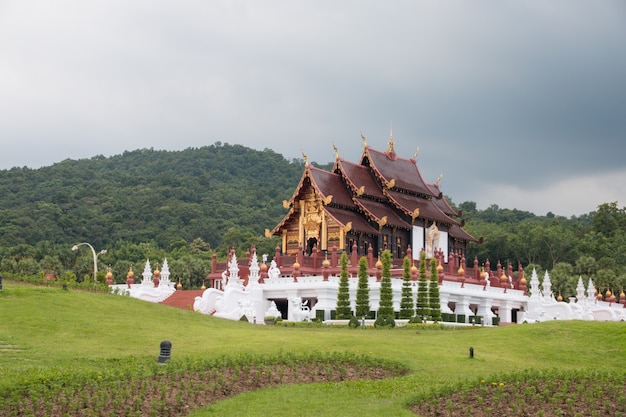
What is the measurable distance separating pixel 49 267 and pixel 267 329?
36.7 m

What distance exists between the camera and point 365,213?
57.0 m

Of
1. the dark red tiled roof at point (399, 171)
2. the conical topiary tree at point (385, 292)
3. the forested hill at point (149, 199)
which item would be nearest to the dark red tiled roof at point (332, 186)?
the dark red tiled roof at point (399, 171)

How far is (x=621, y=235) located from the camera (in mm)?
94312

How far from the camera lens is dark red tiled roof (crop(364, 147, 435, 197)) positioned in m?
59.7

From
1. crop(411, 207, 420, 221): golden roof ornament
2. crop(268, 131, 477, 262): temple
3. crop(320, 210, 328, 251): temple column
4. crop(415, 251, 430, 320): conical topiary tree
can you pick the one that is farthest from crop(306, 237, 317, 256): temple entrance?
crop(415, 251, 430, 320): conical topiary tree

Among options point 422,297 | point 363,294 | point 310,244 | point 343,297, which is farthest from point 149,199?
point 422,297

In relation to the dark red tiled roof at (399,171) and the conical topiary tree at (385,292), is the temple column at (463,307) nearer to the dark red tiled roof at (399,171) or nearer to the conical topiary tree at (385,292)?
the conical topiary tree at (385,292)

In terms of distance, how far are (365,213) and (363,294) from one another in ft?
41.9

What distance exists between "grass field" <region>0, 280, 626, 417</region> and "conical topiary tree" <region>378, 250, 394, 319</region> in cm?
253

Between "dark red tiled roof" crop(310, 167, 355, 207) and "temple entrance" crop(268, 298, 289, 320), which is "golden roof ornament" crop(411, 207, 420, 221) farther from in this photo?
"temple entrance" crop(268, 298, 289, 320)

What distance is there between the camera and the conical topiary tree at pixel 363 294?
4456 cm

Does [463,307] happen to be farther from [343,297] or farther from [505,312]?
[343,297]

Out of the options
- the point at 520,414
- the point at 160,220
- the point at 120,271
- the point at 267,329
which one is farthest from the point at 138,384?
the point at 160,220

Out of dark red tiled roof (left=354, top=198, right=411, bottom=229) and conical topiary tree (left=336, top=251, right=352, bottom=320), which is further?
dark red tiled roof (left=354, top=198, right=411, bottom=229)
